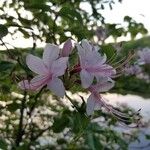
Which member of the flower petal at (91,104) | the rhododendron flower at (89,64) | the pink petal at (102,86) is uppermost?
the rhododendron flower at (89,64)

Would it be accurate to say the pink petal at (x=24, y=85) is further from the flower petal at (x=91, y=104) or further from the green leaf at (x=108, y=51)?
the green leaf at (x=108, y=51)

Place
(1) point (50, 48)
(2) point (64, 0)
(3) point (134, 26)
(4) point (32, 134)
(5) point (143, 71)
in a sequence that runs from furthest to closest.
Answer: (5) point (143, 71) → (4) point (32, 134) → (3) point (134, 26) → (2) point (64, 0) → (1) point (50, 48)

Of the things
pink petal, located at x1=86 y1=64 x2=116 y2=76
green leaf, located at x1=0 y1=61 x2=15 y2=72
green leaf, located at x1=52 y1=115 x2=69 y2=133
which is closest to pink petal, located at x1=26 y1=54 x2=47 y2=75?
pink petal, located at x1=86 y1=64 x2=116 y2=76

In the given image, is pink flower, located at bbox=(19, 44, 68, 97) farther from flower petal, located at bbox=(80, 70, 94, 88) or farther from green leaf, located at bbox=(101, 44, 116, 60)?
green leaf, located at bbox=(101, 44, 116, 60)

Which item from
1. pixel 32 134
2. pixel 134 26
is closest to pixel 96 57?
pixel 134 26

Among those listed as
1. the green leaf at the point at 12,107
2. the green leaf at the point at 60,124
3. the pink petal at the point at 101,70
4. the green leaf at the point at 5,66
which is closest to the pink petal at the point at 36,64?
the pink petal at the point at 101,70

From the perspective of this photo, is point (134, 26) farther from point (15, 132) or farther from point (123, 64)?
point (123, 64)
